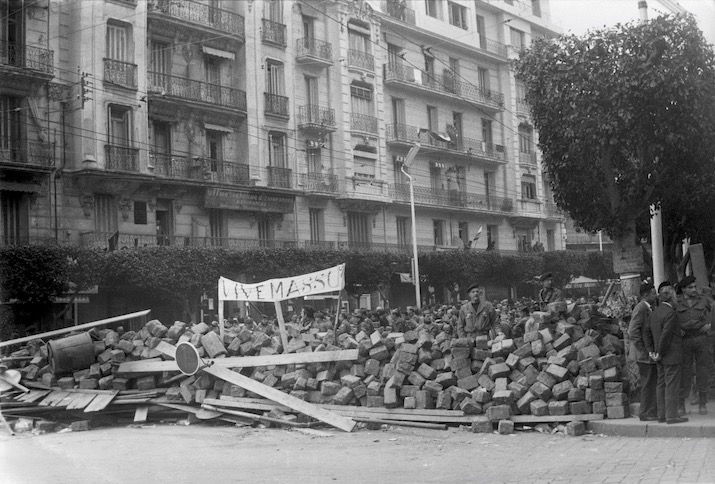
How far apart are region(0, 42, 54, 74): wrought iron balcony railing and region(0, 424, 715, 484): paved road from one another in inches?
699

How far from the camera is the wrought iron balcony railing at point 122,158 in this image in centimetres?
2725

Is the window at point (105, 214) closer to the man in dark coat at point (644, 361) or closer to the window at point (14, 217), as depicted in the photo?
the window at point (14, 217)

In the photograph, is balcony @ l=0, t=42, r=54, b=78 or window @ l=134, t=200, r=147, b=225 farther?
window @ l=134, t=200, r=147, b=225

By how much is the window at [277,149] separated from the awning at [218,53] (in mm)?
3463

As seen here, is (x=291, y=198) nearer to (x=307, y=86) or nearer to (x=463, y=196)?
(x=307, y=86)

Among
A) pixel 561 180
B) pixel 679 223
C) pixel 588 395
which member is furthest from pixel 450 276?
pixel 588 395

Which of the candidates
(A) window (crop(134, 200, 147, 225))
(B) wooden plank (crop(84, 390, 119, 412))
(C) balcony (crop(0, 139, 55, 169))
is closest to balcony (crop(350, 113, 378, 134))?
(A) window (crop(134, 200, 147, 225))

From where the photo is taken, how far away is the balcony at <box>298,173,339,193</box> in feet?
109

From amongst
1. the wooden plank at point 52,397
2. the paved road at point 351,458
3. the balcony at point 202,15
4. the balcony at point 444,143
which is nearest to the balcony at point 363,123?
the balcony at point 444,143

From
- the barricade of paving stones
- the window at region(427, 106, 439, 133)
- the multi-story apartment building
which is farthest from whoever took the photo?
the window at region(427, 106, 439, 133)

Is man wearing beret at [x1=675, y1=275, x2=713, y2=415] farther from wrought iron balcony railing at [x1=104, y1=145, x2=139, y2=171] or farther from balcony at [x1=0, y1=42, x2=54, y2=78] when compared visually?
balcony at [x1=0, y1=42, x2=54, y2=78]

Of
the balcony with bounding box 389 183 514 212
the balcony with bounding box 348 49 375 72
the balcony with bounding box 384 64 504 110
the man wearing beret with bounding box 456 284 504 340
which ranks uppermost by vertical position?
the balcony with bounding box 348 49 375 72

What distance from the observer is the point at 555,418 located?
33.9ft

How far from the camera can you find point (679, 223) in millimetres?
19594
